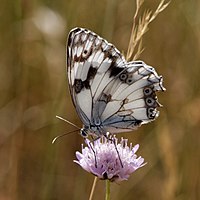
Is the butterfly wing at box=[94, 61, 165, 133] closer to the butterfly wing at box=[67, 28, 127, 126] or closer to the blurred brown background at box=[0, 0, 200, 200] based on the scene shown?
the butterfly wing at box=[67, 28, 127, 126]

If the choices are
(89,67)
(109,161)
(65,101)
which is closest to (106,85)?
(89,67)

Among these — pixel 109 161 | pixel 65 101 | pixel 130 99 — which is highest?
pixel 65 101

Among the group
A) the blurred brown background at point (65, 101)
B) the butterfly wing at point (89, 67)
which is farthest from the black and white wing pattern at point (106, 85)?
the blurred brown background at point (65, 101)

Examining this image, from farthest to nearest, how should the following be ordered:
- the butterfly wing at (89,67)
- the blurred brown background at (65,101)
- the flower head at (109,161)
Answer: the blurred brown background at (65,101) < the butterfly wing at (89,67) < the flower head at (109,161)

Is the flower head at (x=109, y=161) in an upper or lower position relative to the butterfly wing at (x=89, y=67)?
lower

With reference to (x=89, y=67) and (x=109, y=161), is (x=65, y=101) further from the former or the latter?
(x=109, y=161)

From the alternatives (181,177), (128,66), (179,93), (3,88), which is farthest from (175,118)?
(128,66)

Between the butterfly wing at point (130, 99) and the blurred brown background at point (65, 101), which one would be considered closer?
the butterfly wing at point (130, 99)

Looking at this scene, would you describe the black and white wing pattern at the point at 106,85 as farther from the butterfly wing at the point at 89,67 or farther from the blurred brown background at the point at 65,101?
the blurred brown background at the point at 65,101
